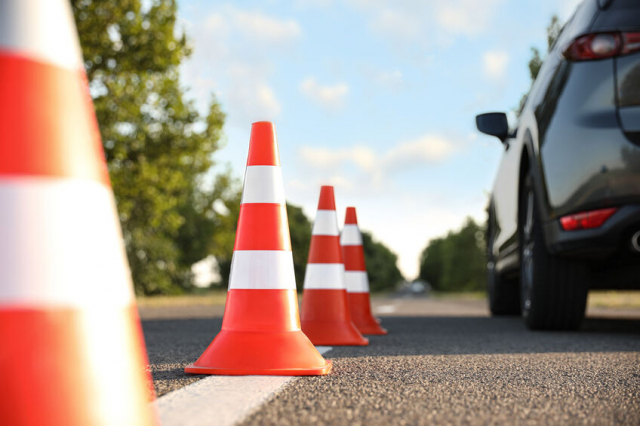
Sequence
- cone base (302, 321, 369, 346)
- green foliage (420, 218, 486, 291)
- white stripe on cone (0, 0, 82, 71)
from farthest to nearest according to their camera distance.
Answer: green foliage (420, 218, 486, 291) → cone base (302, 321, 369, 346) → white stripe on cone (0, 0, 82, 71)

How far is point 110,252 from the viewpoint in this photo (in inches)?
72.4

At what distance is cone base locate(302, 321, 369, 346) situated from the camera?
203 inches

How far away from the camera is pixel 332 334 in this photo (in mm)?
5188

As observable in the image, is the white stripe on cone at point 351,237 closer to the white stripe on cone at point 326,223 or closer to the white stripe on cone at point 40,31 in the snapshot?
the white stripe on cone at point 326,223

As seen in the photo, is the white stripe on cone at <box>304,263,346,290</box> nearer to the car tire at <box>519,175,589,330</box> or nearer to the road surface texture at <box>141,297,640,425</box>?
the road surface texture at <box>141,297,640,425</box>

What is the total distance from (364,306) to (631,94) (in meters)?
3.06

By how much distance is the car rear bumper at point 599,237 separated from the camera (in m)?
4.70

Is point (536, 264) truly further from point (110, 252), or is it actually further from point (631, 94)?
point (110, 252)

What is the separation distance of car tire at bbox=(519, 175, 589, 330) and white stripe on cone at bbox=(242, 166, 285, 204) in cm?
245

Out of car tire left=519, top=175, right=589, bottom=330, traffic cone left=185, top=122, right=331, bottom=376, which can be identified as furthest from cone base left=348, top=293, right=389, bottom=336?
traffic cone left=185, top=122, right=331, bottom=376

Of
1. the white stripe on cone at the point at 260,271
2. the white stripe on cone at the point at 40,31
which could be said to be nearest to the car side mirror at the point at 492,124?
the white stripe on cone at the point at 260,271

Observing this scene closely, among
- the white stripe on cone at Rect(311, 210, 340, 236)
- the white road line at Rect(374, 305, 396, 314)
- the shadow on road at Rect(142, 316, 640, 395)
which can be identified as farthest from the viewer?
the white road line at Rect(374, 305, 396, 314)

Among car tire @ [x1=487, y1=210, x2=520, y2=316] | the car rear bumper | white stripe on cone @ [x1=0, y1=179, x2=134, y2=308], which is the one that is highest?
white stripe on cone @ [x1=0, y1=179, x2=134, y2=308]

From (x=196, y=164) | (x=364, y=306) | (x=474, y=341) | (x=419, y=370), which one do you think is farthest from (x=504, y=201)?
(x=196, y=164)
